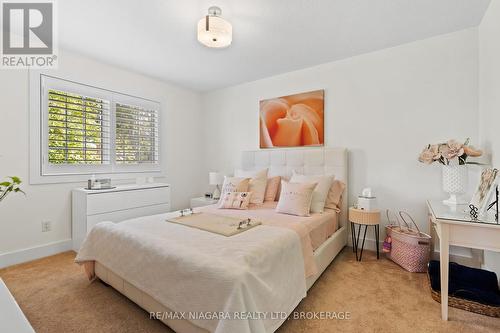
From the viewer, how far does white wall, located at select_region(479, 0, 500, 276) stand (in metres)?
1.84

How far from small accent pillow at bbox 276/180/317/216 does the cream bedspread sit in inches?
17.7

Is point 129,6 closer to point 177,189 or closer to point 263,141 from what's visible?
point 263,141

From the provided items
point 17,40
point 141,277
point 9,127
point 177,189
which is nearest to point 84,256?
point 141,277

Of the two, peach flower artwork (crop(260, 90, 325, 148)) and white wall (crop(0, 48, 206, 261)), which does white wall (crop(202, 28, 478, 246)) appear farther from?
white wall (crop(0, 48, 206, 261))

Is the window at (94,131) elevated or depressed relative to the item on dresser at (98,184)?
elevated

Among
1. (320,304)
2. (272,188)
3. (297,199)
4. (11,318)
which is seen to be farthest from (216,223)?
(11,318)

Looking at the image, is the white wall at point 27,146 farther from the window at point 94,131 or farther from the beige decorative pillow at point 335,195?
the beige decorative pillow at point 335,195

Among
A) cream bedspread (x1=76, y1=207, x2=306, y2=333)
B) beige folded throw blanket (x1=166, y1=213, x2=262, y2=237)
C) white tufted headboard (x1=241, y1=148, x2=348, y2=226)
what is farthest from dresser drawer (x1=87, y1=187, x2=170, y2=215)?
white tufted headboard (x1=241, y1=148, x2=348, y2=226)

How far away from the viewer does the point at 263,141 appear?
3.74 meters

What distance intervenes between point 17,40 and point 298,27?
10.1 feet

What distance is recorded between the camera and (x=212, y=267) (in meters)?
1.26

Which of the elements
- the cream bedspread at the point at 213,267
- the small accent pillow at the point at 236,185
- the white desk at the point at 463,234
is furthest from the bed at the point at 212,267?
the white desk at the point at 463,234

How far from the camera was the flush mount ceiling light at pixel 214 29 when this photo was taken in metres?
1.94

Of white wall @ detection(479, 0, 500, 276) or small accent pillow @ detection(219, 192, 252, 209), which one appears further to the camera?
small accent pillow @ detection(219, 192, 252, 209)
